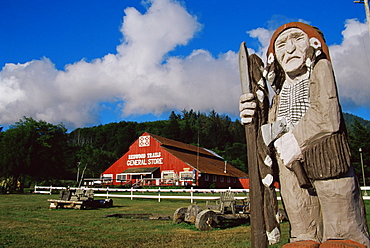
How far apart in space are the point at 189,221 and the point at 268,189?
7.18 m

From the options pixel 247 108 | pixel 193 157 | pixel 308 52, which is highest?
pixel 193 157

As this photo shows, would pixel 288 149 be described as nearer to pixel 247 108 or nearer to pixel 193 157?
pixel 247 108

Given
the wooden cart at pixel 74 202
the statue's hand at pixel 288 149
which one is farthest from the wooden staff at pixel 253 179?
the wooden cart at pixel 74 202

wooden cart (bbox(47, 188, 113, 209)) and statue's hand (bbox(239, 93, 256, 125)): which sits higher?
statue's hand (bbox(239, 93, 256, 125))

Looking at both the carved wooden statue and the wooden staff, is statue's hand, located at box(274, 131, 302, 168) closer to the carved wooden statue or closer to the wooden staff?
the carved wooden statue

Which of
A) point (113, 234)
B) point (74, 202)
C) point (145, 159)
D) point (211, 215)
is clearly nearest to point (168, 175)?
point (145, 159)

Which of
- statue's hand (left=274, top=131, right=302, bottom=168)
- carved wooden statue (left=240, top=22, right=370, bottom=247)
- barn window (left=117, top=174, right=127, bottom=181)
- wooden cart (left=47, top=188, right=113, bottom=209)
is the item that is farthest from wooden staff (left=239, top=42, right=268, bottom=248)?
barn window (left=117, top=174, right=127, bottom=181)

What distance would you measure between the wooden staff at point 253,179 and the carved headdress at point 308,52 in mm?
313

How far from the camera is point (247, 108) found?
3.09m

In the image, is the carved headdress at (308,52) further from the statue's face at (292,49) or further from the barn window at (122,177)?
the barn window at (122,177)

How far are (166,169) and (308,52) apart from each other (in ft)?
109

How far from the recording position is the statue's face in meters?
3.17

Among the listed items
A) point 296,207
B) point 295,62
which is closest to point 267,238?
point 296,207

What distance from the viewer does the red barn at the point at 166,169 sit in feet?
110
